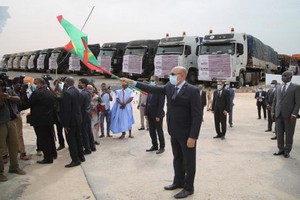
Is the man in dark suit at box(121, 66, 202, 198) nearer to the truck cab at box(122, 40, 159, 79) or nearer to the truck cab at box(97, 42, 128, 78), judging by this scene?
the truck cab at box(122, 40, 159, 79)

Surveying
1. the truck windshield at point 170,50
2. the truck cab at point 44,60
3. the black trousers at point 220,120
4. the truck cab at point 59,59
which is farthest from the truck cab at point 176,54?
the truck cab at point 44,60

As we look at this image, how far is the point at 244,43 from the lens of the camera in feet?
61.7

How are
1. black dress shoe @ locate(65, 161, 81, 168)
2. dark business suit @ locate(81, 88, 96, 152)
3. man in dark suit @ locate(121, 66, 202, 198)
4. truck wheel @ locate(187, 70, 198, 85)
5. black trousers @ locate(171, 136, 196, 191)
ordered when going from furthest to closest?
truck wheel @ locate(187, 70, 198, 85) → dark business suit @ locate(81, 88, 96, 152) → black dress shoe @ locate(65, 161, 81, 168) → black trousers @ locate(171, 136, 196, 191) → man in dark suit @ locate(121, 66, 202, 198)

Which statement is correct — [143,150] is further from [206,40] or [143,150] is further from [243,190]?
[206,40]

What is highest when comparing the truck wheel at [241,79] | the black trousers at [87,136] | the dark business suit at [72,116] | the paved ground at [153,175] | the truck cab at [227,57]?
the truck cab at [227,57]

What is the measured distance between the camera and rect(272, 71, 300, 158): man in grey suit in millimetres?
5988

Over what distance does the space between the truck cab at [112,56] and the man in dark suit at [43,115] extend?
18311mm

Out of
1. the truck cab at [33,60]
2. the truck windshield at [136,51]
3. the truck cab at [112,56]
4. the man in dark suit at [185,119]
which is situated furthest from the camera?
the truck cab at [33,60]

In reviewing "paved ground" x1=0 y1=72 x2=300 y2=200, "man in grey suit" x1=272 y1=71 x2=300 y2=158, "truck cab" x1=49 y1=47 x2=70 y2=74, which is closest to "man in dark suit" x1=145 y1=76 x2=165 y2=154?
"paved ground" x1=0 y1=72 x2=300 y2=200

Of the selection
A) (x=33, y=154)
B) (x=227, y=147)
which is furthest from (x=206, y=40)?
(x=33, y=154)

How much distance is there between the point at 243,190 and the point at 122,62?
20.9 metres

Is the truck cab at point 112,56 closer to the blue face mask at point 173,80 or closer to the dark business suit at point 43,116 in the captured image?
the dark business suit at point 43,116

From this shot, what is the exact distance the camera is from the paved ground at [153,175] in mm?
4312

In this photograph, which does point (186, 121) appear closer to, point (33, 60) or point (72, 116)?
point (72, 116)
